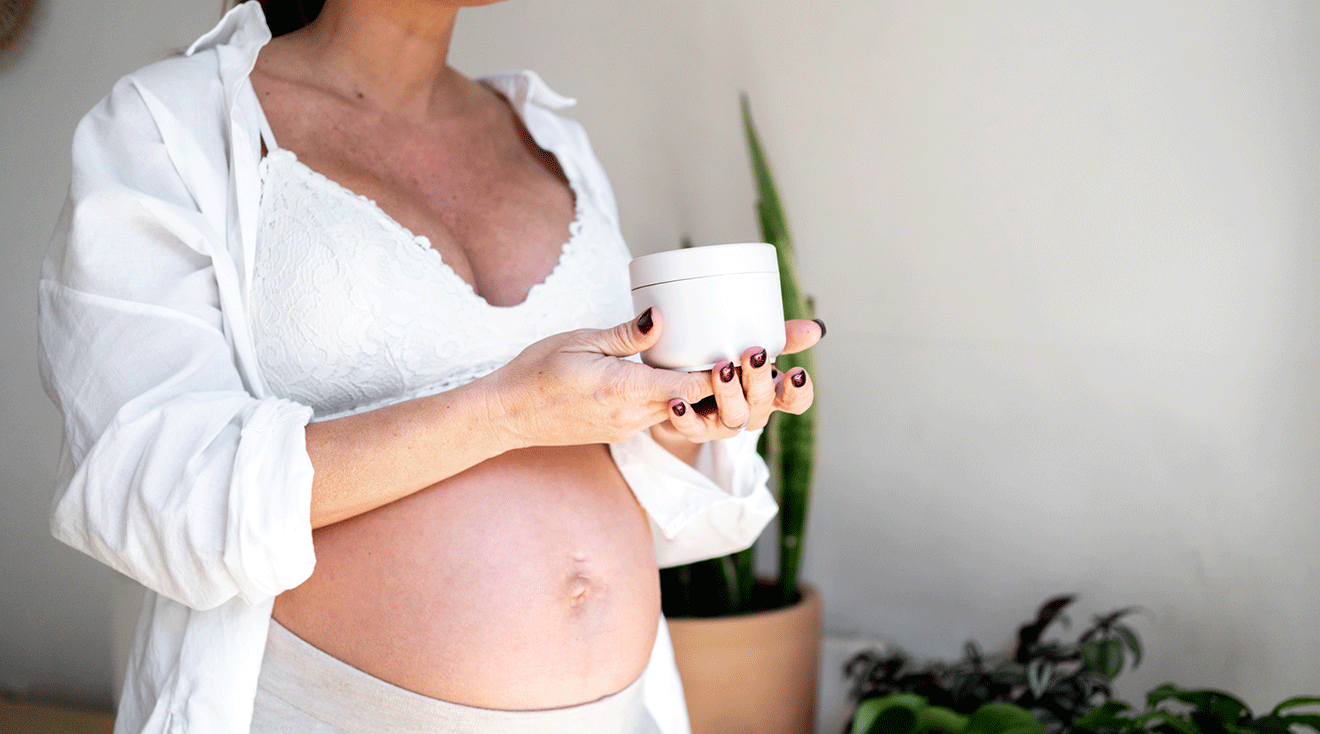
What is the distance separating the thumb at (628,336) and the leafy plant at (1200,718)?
86cm

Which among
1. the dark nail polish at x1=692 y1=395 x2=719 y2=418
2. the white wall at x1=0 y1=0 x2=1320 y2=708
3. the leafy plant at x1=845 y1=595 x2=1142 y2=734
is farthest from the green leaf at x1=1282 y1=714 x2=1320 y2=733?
the dark nail polish at x1=692 y1=395 x2=719 y2=418

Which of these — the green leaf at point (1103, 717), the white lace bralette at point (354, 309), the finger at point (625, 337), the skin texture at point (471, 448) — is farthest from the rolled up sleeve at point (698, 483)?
the green leaf at point (1103, 717)

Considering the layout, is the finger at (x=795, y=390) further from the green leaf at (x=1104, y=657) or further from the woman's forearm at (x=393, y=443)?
the green leaf at (x=1104, y=657)

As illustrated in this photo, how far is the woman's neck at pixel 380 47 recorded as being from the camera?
3.14 feet

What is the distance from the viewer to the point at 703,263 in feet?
2.08

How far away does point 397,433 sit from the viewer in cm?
70

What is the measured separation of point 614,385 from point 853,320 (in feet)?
3.84

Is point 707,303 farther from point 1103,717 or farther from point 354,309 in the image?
point 1103,717

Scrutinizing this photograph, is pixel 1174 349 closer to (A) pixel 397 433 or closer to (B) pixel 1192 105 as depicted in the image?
(B) pixel 1192 105

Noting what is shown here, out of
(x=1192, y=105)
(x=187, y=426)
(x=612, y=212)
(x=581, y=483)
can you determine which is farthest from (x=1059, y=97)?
(x=187, y=426)

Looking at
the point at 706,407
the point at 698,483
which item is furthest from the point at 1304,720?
the point at 706,407

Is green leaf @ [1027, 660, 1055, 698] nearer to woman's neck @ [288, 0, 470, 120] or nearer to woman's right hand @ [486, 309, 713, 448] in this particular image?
woman's right hand @ [486, 309, 713, 448]

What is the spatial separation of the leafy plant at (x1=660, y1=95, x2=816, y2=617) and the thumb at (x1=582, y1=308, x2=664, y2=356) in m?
0.77

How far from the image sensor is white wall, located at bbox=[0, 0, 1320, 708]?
1.38m
